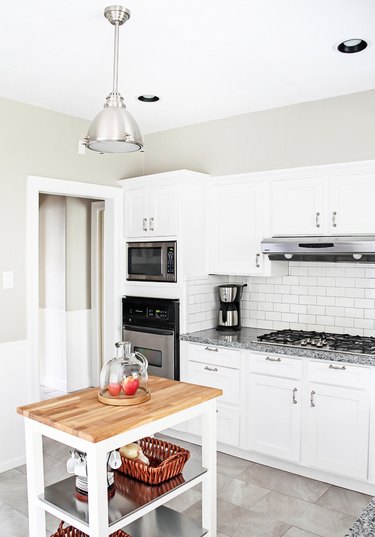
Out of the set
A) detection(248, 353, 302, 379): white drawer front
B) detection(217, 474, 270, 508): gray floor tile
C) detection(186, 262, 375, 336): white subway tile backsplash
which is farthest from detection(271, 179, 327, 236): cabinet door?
detection(217, 474, 270, 508): gray floor tile

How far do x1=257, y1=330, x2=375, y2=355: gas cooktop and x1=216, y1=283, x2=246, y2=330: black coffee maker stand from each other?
39 centimetres

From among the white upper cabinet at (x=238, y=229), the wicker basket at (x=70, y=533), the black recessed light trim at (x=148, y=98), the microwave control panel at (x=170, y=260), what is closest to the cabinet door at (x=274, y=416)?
the white upper cabinet at (x=238, y=229)

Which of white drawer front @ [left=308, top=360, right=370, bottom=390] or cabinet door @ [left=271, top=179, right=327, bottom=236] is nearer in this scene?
white drawer front @ [left=308, top=360, right=370, bottom=390]

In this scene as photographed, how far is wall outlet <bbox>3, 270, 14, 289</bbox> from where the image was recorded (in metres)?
3.77

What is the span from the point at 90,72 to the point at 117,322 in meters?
2.27

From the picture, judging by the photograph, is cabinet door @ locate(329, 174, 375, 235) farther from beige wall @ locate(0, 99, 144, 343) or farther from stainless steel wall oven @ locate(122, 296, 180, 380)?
beige wall @ locate(0, 99, 144, 343)

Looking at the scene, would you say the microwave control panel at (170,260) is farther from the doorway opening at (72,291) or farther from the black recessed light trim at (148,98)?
the doorway opening at (72,291)

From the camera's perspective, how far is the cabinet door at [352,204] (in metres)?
3.46

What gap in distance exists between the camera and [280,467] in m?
3.69

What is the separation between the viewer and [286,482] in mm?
3480

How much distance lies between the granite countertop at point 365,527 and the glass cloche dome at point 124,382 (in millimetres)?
1153

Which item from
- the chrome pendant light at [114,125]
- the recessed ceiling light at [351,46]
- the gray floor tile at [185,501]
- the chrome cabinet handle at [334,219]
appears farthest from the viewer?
the chrome cabinet handle at [334,219]

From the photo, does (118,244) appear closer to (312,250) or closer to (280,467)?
(312,250)

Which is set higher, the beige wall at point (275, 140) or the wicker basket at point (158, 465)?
the beige wall at point (275, 140)
